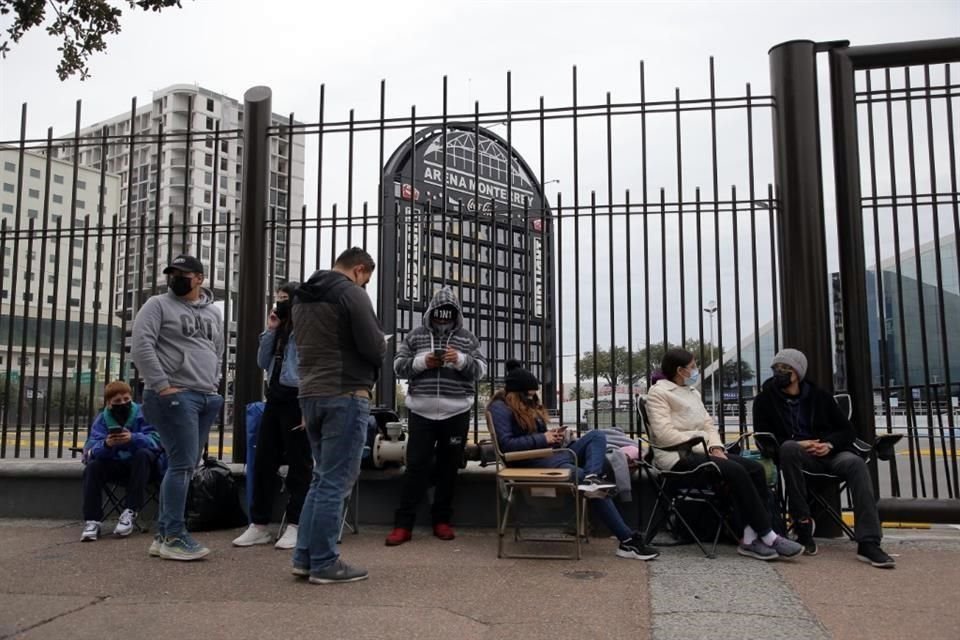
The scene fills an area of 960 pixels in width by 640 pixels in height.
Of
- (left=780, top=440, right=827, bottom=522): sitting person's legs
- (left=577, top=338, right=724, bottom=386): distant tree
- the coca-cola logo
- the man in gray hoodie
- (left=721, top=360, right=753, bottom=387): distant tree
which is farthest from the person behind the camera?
the coca-cola logo

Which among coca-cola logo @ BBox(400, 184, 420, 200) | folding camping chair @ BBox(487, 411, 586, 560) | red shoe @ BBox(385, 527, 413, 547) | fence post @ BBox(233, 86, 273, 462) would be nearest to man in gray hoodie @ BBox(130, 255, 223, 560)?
red shoe @ BBox(385, 527, 413, 547)

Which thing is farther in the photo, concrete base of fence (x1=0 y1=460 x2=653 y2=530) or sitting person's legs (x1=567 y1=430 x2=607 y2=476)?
concrete base of fence (x1=0 y1=460 x2=653 y2=530)

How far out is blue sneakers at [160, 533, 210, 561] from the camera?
4719mm

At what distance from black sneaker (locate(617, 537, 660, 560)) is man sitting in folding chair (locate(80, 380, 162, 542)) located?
11.6 feet

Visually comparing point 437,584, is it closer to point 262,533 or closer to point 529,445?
point 529,445

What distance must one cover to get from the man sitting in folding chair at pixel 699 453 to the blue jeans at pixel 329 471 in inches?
83.5

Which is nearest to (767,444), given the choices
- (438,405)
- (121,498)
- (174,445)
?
(438,405)

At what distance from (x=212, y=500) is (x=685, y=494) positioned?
11.3 ft

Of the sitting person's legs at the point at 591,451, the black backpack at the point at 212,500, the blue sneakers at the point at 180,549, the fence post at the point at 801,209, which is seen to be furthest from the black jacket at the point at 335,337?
the fence post at the point at 801,209

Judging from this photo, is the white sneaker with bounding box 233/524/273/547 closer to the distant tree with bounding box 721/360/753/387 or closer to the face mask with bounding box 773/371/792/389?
the distant tree with bounding box 721/360/753/387

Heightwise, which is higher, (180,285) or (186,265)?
(186,265)

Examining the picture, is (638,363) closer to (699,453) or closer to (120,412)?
(699,453)

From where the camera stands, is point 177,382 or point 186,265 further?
point 186,265

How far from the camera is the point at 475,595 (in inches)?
157
